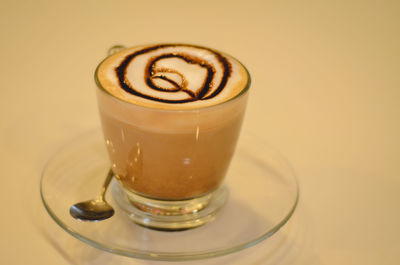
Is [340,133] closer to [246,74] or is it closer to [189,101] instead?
[246,74]

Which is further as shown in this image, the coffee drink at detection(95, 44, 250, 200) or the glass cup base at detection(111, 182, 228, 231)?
the glass cup base at detection(111, 182, 228, 231)

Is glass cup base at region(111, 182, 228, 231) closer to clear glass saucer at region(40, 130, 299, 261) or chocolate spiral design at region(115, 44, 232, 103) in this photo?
clear glass saucer at region(40, 130, 299, 261)

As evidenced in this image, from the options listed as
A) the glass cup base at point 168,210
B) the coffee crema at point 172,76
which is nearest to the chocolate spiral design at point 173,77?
the coffee crema at point 172,76

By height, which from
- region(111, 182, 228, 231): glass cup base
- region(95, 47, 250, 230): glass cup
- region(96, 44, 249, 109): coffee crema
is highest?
region(96, 44, 249, 109): coffee crema

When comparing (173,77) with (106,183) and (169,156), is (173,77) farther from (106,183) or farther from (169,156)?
(106,183)

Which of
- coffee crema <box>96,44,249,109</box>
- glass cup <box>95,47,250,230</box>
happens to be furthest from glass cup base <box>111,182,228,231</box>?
coffee crema <box>96,44,249,109</box>

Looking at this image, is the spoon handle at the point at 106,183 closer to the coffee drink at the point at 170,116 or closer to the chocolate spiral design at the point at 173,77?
the coffee drink at the point at 170,116

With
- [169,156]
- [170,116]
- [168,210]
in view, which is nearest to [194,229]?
[168,210]
